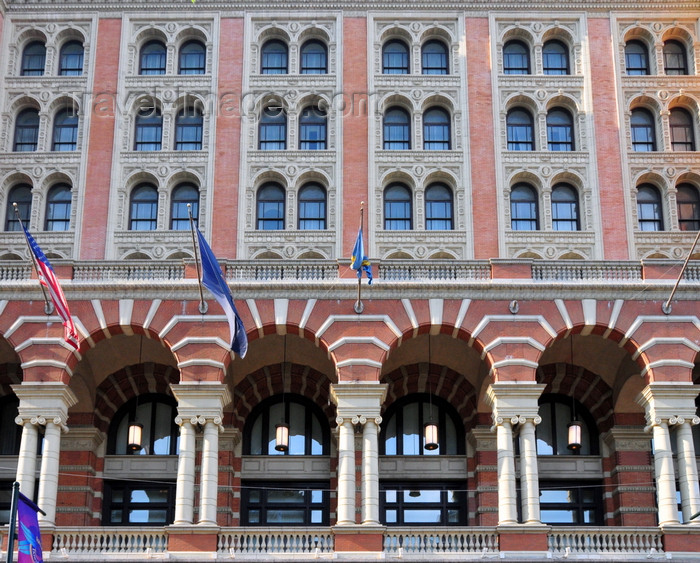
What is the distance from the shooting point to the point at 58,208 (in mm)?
51344

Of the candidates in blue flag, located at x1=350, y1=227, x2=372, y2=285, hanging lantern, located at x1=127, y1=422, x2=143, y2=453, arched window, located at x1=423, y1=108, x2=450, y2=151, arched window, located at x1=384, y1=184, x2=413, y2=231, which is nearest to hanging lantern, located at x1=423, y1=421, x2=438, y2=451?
blue flag, located at x1=350, y1=227, x2=372, y2=285

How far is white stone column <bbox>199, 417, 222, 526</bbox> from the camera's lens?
40.8 m

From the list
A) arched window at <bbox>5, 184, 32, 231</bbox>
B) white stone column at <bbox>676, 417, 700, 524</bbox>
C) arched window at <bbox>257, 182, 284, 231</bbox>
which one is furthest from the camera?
arched window at <bbox>5, 184, 32, 231</bbox>

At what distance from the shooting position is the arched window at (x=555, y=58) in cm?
5359

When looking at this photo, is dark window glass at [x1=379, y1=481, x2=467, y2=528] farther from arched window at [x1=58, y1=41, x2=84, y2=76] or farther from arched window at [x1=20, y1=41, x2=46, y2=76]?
arched window at [x1=20, y1=41, x2=46, y2=76]

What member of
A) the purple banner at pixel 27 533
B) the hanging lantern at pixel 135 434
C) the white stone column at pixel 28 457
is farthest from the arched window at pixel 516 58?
the purple banner at pixel 27 533

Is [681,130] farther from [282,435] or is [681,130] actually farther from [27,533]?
[27,533]

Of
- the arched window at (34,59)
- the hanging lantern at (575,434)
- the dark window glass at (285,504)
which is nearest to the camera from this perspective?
the hanging lantern at (575,434)

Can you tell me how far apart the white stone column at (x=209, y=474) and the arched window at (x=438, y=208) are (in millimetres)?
12848

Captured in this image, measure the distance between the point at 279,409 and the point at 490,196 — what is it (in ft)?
36.8

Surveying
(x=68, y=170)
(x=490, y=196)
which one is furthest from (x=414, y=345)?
(x=68, y=170)

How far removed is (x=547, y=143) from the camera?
52.0 meters

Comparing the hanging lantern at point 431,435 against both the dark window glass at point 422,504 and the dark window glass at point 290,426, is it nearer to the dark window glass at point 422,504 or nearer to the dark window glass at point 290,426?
the dark window glass at point 422,504

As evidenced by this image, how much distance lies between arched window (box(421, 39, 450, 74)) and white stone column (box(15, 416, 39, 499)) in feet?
70.1
